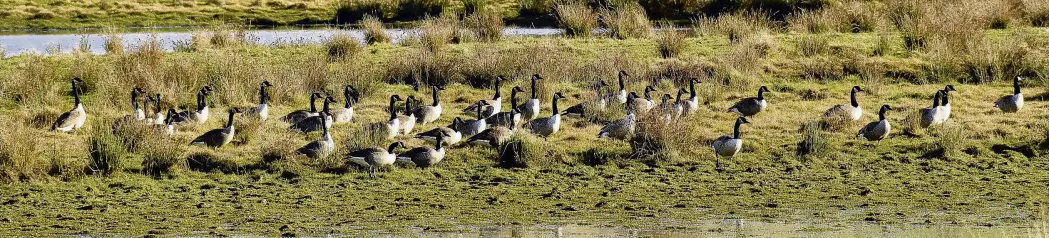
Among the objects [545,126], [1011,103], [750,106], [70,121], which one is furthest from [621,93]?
[70,121]

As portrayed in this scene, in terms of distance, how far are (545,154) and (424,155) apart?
143 cm

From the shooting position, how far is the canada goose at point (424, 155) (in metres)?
16.0

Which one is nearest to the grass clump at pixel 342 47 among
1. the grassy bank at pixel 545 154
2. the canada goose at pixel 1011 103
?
the grassy bank at pixel 545 154

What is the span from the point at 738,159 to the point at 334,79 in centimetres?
778

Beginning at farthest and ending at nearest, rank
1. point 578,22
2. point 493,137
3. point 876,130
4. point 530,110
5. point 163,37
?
point 163,37 → point 578,22 → point 530,110 → point 876,130 → point 493,137

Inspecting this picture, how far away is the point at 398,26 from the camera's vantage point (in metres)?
37.2

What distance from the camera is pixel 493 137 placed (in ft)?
54.8

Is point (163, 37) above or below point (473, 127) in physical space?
below

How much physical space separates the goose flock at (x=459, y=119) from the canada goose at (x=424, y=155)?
1 cm

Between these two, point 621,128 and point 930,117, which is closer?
point 621,128

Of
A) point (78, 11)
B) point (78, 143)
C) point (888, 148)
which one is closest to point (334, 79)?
point (78, 143)

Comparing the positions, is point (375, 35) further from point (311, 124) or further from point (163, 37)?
point (311, 124)

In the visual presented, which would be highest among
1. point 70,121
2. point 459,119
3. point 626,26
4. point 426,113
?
point 626,26

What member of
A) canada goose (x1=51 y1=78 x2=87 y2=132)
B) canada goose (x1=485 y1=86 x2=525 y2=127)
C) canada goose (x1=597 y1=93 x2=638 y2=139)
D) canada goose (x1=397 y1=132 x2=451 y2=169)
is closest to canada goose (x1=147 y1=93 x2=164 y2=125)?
canada goose (x1=51 y1=78 x2=87 y2=132)
